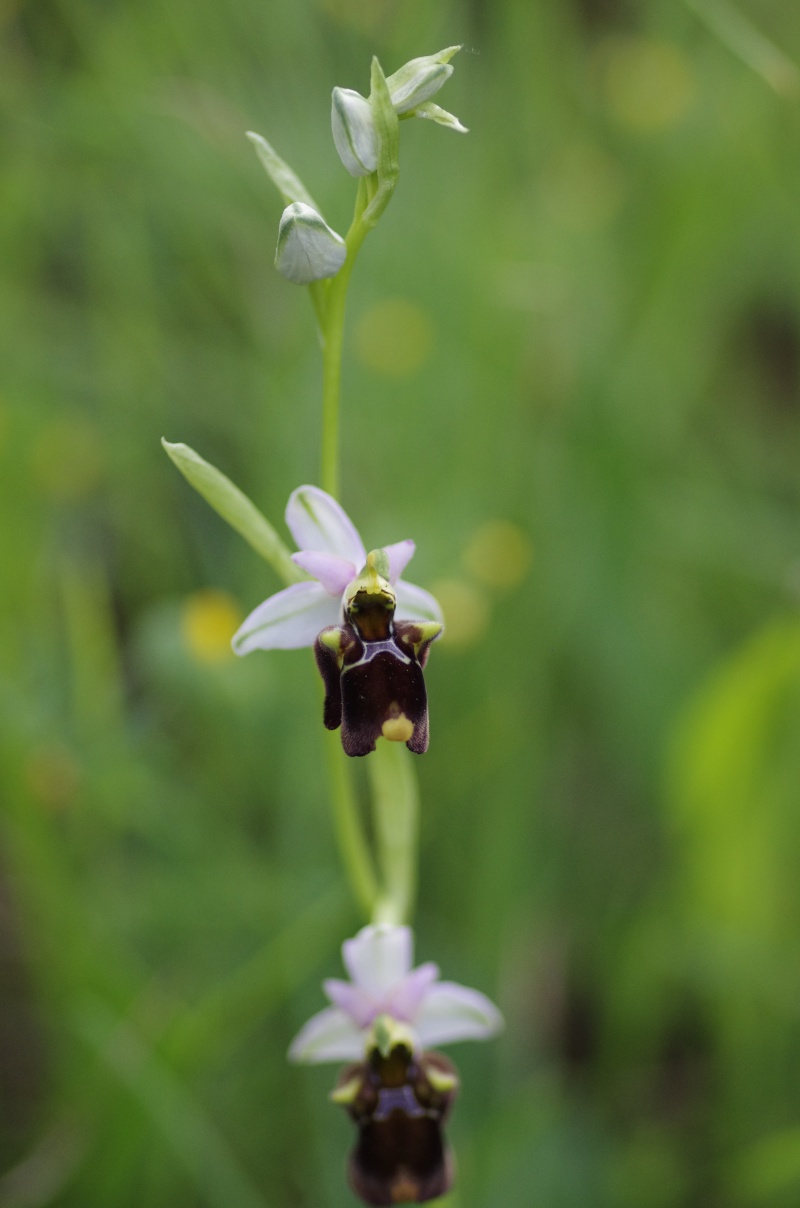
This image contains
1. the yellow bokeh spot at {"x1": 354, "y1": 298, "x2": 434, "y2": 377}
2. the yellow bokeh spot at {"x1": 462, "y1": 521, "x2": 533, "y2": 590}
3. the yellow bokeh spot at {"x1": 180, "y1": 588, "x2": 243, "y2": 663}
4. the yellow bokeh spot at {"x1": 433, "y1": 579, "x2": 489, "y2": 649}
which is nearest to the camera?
the yellow bokeh spot at {"x1": 180, "y1": 588, "x2": 243, "y2": 663}

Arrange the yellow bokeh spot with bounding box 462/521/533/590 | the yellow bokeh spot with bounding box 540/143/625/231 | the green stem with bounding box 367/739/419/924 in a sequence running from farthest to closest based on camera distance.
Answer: the yellow bokeh spot with bounding box 540/143/625/231 → the yellow bokeh spot with bounding box 462/521/533/590 → the green stem with bounding box 367/739/419/924

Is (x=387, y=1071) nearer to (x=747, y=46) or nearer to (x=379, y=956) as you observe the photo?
(x=379, y=956)

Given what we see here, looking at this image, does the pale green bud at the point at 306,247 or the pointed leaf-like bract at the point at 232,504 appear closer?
the pale green bud at the point at 306,247

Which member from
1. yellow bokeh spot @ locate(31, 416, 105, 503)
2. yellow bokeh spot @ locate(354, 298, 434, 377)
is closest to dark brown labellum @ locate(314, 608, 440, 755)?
yellow bokeh spot @ locate(354, 298, 434, 377)

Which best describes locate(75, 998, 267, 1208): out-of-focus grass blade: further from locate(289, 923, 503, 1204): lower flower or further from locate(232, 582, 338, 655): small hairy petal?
locate(232, 582, 338, 655): small hairy petal

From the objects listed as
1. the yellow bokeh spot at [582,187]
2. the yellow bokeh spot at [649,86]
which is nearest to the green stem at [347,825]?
the yellow bokeh spot at [582,187]

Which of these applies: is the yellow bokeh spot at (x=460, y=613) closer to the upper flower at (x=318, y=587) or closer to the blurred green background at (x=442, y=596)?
the blurred green background at (x=442, y=596)

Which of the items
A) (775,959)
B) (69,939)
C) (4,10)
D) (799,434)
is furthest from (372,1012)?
(4,10)

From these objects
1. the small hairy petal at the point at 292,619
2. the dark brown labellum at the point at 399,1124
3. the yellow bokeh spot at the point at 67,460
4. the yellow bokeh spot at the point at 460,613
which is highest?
the yellow bokeh spot at the point at 67,460
